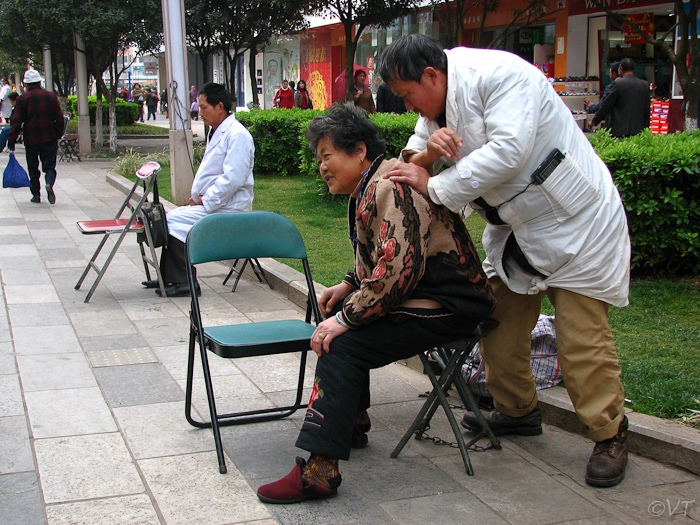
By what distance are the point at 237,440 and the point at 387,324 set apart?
1067 millimetres

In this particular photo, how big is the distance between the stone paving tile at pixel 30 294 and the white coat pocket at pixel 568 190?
14.3ft

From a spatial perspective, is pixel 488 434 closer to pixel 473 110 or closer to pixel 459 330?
pixel 459 330

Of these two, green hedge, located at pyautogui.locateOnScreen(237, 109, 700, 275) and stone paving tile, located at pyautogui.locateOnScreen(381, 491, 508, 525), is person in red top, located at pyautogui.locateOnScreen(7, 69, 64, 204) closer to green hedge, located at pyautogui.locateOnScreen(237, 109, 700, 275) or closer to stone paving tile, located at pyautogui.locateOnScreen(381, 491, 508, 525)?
green hedge, located at pyautogui.locateOnScreen(237, 109, 700, 275)

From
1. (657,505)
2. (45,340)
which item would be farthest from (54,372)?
(657,505)

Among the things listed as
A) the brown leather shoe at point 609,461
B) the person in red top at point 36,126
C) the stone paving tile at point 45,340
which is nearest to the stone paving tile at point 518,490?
the brown leather shoe at point 609,461

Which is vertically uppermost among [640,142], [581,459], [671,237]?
[640,142]

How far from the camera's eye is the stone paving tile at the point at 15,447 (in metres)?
3.21

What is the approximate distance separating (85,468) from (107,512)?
419mm

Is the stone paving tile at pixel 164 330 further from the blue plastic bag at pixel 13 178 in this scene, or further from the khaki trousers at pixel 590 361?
the blue plastic bag at pixel 13 178

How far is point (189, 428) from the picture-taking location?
3.67 metres

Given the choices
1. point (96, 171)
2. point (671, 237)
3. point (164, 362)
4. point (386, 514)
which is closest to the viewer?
point (386, 514)

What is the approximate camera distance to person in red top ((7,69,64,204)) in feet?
37.3

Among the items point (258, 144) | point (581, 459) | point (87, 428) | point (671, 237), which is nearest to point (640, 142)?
point (671, 237)

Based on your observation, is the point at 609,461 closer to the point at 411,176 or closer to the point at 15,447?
the point at 411,176
